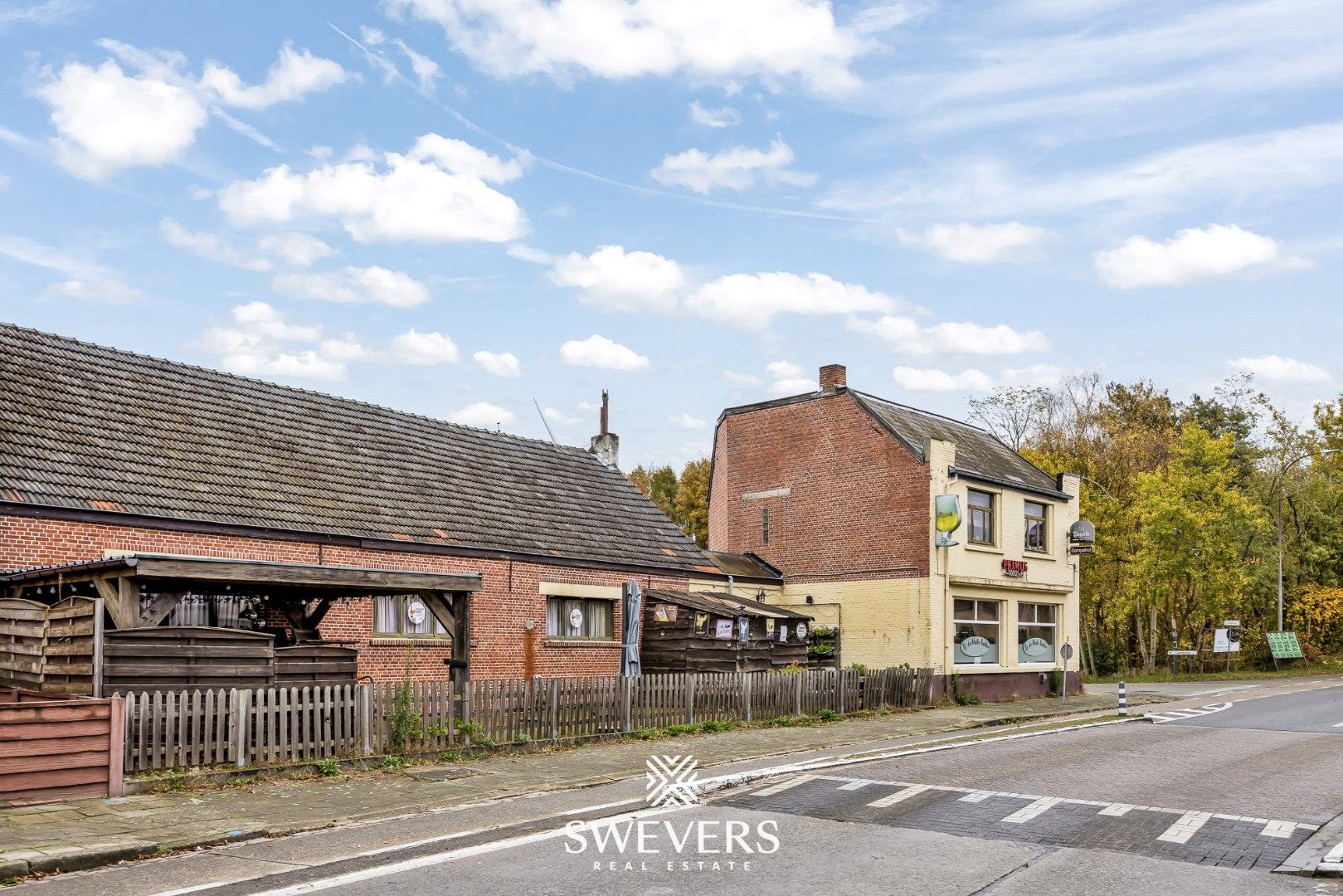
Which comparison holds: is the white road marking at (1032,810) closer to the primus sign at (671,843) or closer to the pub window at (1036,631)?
the primus sign at (671,843)

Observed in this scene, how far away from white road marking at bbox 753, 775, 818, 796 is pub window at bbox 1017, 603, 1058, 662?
20.3m

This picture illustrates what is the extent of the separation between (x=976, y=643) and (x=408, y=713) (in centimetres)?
1971

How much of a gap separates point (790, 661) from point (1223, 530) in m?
28.4

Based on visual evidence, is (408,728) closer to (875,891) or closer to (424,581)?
(424,581)

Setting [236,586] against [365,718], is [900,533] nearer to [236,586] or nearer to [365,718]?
[236,586]

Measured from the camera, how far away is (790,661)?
2730 cm

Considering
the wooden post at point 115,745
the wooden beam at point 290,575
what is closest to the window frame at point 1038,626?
the wooden beam at point 290,575

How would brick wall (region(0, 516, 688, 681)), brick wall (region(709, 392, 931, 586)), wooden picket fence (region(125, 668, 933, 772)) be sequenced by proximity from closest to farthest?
wooden picket fence (region(125, 668, 933, 772)), brick wall (region(0, 516, 688, 681)), brick wall (region(709, 392, 931, 586))

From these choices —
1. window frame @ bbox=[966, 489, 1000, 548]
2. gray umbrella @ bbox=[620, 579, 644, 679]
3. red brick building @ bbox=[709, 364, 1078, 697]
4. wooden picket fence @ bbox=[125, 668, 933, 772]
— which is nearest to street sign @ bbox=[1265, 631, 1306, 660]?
red brick building @ bbox=[709, 364, 1078, 697]

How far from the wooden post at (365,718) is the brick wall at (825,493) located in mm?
18337

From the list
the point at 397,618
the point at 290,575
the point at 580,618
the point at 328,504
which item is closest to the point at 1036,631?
the point at 580,618

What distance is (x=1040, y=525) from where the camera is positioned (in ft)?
115

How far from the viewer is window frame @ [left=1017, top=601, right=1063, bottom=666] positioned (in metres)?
33.6

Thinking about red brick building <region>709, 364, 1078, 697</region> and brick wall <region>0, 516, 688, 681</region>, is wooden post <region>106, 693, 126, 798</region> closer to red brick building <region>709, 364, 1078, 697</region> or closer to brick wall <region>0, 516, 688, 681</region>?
brick wall <region>0, 516, 688, 681</region>
